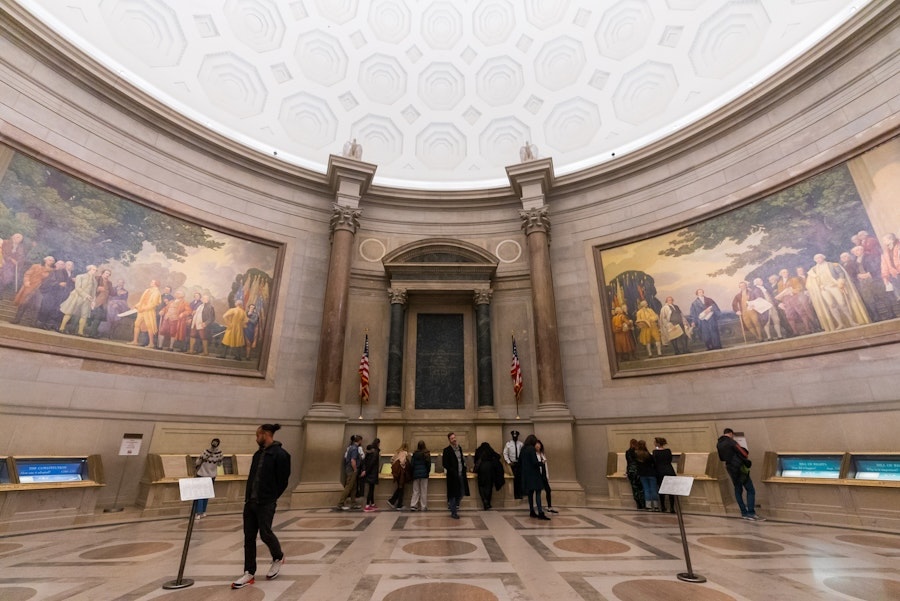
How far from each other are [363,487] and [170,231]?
9045 millimetres

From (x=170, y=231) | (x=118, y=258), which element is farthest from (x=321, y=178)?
(x=118, y=258)

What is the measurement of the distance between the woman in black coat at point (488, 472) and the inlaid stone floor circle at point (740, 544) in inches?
172

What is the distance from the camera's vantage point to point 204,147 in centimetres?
1270

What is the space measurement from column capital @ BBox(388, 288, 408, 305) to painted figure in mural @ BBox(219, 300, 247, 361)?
4552mm

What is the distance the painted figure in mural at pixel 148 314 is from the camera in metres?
10.5

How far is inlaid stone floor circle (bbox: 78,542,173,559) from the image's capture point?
Answer: 541 cm

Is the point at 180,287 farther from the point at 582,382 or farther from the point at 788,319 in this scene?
the point at 788,319

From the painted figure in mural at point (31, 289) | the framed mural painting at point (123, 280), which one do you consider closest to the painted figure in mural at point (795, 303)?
the framed mural painting at point (123, 280)

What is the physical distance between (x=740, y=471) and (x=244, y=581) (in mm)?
8698

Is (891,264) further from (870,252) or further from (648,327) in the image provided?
(648,327)

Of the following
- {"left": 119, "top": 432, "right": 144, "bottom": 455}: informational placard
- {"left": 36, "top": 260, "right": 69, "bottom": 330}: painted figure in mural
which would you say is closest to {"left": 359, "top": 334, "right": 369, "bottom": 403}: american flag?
{"left": 119, "top": 432, "right": 144, "bottom": 455}: informational placard

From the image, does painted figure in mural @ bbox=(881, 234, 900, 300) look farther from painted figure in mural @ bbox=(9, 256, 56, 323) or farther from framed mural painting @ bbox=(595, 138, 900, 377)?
painted figure in mural @ bbox=(9, 256, 56, 323)

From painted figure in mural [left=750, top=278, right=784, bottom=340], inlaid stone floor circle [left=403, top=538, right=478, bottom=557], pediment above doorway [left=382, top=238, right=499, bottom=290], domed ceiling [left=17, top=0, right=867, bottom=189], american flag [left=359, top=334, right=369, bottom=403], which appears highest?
domed ceiling [left=17, top=0, right=867, bottom=189]

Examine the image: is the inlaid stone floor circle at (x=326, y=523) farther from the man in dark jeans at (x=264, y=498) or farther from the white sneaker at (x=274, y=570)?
the man in dark jeans at (x=264, y=498)
